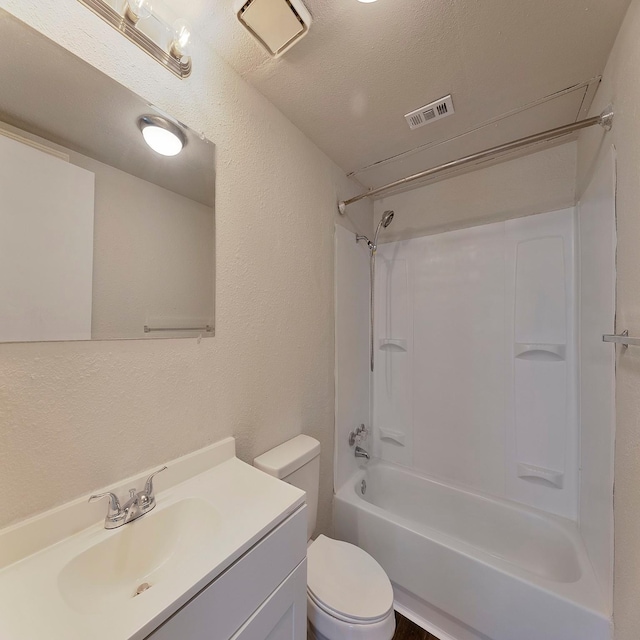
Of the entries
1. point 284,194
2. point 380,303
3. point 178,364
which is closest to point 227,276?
point 178,364

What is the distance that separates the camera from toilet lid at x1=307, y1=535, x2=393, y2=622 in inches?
Answer: 39.8

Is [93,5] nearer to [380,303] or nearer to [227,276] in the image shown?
[227,276]

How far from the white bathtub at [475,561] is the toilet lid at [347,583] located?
0.29 meters

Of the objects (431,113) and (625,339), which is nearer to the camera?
(625,339)

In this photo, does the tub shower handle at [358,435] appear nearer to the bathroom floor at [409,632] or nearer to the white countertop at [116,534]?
the bathroom floor at [409,632]

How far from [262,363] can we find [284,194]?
32.9 inches

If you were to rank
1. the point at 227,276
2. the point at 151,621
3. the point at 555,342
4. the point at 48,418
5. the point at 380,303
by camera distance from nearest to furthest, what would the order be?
the point at 151,621, the point at 48,418, the point at 227,276, the point at 555,342, the point at 380,303

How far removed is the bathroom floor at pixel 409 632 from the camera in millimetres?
1319

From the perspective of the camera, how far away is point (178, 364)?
94 cm

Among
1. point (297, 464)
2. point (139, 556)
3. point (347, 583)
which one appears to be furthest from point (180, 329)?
point (347, 583)

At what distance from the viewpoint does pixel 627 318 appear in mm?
929

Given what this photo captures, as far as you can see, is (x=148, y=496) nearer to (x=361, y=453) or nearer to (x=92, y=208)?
(x=92, y=208)

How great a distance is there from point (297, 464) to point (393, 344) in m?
1.21

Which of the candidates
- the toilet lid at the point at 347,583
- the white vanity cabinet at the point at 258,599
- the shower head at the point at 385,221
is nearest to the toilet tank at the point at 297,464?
the toilet lid at the point at 347,583
